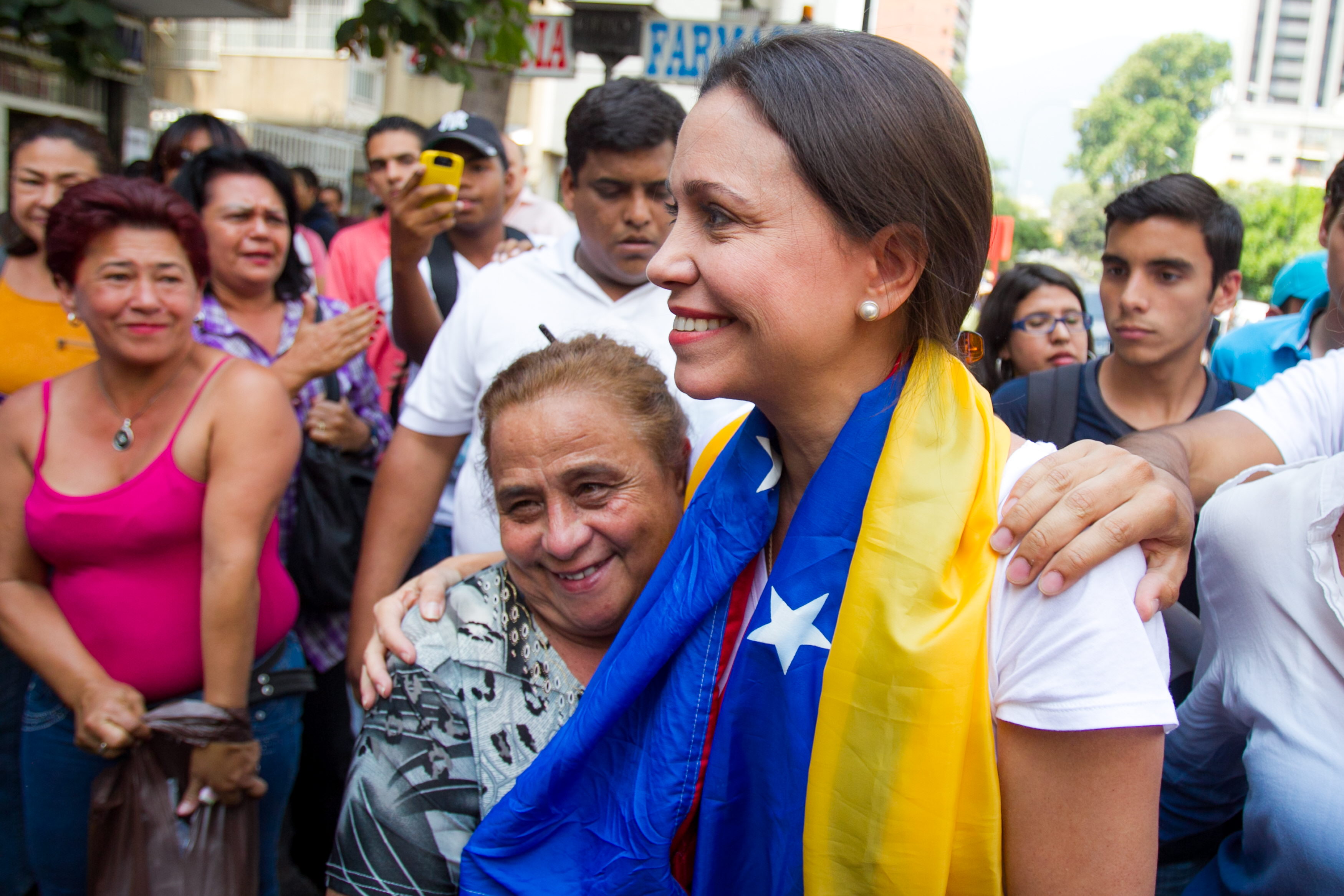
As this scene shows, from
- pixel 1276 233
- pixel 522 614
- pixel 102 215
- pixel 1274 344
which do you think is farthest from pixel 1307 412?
pixel 1276 233

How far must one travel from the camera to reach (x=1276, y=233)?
116 feet

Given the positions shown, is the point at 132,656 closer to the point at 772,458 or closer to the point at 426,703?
the point at 426,703

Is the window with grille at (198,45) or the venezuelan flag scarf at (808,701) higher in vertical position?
the window with grille at (198,45)

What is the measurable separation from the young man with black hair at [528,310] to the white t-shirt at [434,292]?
0.52 feet

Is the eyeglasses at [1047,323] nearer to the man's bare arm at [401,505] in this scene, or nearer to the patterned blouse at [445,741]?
the man's bare arm at [401,505]

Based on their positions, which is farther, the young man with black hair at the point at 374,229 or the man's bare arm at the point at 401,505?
the young man with black hair at the point at 374,229

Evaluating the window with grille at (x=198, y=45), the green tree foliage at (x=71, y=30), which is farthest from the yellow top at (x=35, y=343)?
the window with grille at (x=198, y=45)

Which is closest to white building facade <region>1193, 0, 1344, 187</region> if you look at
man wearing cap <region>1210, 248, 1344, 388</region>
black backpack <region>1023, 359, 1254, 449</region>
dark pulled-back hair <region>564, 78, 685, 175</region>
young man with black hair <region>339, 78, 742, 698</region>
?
man wearing cap <region>1210, 248, 1344, 388</region>

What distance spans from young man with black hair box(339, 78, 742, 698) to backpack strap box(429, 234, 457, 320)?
3.61 feet

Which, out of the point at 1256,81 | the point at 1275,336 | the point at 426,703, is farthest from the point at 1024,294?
the point at 1256,81

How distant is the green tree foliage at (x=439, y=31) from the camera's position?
17.0 ft

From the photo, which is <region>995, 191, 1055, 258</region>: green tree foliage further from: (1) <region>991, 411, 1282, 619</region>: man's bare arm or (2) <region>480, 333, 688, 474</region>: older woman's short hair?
(1) <region>991, 411, 1282, 619</region>: man's bare arm

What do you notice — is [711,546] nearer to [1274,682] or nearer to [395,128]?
[1274,682]

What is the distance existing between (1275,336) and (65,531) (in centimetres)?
468
